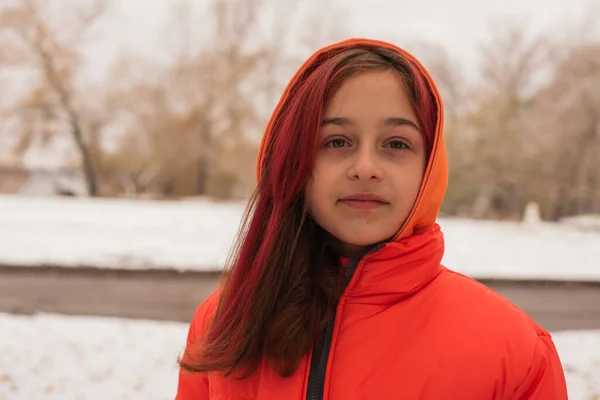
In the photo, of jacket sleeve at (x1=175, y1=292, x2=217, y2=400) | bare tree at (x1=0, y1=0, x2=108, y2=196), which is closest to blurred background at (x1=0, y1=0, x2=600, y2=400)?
bare tree at (x1=0, y1=0, x2=108, y2=196)

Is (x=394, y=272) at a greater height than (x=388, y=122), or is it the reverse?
(x=388, y=122)

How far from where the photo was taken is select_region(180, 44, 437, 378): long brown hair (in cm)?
92

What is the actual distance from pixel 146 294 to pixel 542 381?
4601 millimetres

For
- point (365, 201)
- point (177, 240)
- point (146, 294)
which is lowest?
point (177, 240)

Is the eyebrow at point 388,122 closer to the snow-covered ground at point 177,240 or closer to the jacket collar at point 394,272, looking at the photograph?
the jacket collar at point 394,272

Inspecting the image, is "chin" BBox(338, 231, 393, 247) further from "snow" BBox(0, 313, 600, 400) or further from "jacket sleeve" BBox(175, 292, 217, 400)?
"snow" BBox(0, 313, 600, 400)

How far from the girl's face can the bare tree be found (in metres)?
14.2

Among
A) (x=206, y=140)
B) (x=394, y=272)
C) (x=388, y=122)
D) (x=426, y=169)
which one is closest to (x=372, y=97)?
(x=388, y=122)

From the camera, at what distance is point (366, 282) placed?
3.07 ft

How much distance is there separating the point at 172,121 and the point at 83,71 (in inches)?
118

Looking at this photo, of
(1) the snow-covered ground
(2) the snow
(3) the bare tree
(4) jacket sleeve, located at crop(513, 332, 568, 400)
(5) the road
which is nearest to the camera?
(4) jacket sleeve, located at crop(513, 332, 568, 400)

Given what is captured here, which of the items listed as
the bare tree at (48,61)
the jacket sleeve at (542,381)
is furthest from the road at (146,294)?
the bare tree at (48,61)

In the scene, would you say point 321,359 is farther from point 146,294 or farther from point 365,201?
point 146,294

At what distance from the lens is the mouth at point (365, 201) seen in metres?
0.90
